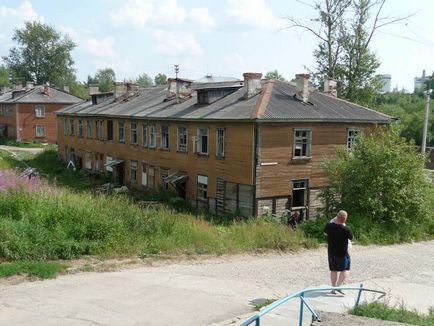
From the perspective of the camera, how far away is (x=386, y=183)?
60.4 ft

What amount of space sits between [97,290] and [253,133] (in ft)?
47.2

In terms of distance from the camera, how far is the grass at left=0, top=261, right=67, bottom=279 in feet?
35.3

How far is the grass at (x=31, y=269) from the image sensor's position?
35.3 ft

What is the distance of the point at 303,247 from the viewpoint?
15.2 meters

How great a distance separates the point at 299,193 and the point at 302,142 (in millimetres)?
2629

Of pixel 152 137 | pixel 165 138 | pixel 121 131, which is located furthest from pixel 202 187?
pixel 121 131

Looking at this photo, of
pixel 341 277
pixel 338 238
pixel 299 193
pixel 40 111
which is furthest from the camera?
pixel 40 111

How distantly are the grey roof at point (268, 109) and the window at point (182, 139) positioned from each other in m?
0.91

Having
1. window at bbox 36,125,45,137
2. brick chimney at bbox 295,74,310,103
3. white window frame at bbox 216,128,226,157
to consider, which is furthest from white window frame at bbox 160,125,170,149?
window at bbox 36,125,45,137

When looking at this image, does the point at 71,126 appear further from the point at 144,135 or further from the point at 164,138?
the point at 164,138

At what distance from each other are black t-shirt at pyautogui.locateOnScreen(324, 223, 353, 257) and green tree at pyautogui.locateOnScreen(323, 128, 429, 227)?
8184 millimetres

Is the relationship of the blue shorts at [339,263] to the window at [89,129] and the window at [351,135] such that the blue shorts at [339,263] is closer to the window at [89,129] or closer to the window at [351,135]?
the window at [351,135]

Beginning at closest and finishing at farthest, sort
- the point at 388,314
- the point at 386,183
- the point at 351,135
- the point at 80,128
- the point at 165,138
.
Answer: the point at 388,314 → the point at 386,183 → the point at 351,135 → the point at 165,138 → the point at 80,128

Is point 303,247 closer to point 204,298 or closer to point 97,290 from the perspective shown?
point 204,298
